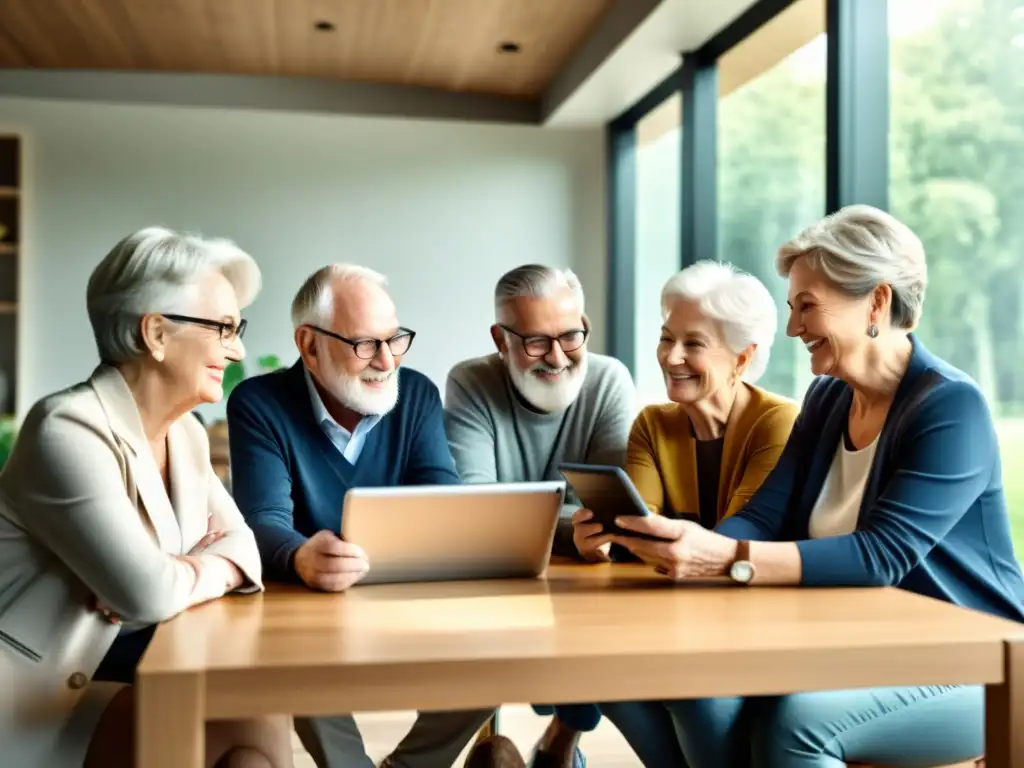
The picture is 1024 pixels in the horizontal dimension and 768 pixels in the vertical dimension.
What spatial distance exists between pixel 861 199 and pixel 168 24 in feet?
11.9

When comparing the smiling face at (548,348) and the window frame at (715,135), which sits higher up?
the window frame at (715,135)

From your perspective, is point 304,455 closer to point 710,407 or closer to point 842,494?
point 710,407

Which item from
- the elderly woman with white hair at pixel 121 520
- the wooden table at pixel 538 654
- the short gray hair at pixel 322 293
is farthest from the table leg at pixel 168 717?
the short gray hair at pixel 322 293

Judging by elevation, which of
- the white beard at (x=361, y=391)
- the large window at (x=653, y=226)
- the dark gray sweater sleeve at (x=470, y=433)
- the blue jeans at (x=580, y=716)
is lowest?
the blue jeans at (x=580, y=716)

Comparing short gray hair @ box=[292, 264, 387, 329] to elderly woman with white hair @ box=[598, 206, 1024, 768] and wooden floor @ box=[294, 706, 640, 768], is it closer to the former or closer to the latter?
elderly woman with white hair @ box=[598, 206, 1024, 768]

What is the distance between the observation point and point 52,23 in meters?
5.46

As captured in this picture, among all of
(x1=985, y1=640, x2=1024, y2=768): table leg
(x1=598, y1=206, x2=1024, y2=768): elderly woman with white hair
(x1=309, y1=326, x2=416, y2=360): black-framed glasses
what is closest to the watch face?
(x1=598, y1=206, x2=1024, y2=768): elderly woman with white hair

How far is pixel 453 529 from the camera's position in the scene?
5.82ft

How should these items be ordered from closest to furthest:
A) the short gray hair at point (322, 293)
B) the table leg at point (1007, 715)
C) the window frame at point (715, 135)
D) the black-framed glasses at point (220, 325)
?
the table leg at point (1007, 715)
the black-framed glasses at point (220, 325)
the short gray hair at point (322, 293)
the window frame at point (715, 135)

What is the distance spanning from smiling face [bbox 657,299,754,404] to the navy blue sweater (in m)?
0.49

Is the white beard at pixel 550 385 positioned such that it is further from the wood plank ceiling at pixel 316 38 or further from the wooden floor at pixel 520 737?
the wood plank ceiling at pixel 316 38

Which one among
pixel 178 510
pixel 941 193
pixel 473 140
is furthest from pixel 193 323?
pixel 473 140

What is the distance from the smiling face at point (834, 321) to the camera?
194 centimetres

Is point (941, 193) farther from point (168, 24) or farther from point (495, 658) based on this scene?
point (168, 24)
